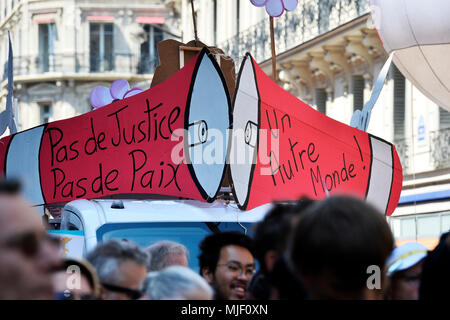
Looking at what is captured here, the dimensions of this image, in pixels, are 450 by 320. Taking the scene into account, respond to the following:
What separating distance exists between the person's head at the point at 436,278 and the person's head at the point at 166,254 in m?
2.15

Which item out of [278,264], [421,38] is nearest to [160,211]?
[278,264]

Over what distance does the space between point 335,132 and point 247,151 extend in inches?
57.2

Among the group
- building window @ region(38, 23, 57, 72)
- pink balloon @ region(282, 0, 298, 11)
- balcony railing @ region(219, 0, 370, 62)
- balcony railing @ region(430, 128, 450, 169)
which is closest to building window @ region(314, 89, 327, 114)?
balcony railing @ region(219, 0, 370, 62)

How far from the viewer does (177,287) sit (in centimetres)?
→ 342

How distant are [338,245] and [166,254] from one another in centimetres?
305

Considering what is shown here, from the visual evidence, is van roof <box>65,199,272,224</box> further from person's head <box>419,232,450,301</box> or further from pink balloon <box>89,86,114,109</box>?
pink balloon <box>89,86,114,109</box>

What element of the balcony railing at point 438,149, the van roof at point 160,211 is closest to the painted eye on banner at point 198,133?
the van roof at point 160,211

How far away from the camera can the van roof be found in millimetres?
6961

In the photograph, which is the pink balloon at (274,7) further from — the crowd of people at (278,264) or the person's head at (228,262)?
the crowd of people at (278,264)

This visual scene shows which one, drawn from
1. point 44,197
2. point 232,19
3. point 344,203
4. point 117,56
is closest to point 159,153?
point 44,197

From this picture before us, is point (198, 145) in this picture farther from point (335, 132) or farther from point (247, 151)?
point (335, 132)

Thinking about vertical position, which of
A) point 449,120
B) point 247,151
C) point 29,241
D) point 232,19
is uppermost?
point 232,19

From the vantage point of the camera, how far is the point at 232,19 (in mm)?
34062

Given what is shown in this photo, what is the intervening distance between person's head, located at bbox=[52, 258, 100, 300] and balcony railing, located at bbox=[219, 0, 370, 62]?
2034 centimetres
